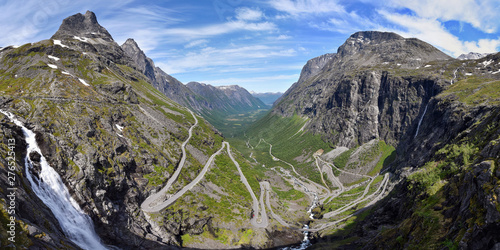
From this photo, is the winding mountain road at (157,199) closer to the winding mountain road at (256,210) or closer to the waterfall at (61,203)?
the waterfall at (61,203)

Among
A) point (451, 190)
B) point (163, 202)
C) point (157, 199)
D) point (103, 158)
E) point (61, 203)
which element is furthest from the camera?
point (163, 202)

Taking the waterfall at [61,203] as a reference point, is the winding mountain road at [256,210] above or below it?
below

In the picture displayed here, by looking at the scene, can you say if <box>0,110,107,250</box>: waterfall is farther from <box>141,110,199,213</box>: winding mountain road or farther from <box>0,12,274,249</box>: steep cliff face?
<box>141,110,199,213</box>: winding mountain road

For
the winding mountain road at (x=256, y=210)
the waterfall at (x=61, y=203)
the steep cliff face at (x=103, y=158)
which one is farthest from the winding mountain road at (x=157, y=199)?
the winding mountain road at (x=256, y=210)

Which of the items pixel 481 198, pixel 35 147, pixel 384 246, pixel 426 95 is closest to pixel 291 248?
pixel 384 246

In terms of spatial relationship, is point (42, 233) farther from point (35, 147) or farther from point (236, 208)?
point (236, 208)

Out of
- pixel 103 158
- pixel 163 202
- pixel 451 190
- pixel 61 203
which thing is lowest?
pixel 163 202

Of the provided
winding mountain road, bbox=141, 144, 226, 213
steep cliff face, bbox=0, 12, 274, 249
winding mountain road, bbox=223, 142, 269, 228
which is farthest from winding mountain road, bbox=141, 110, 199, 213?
winding mountain road, bbox=223, 142, 269, 228

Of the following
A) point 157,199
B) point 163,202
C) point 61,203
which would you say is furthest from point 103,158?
point 163,202

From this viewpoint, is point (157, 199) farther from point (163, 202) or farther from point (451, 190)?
point (451, 190)
